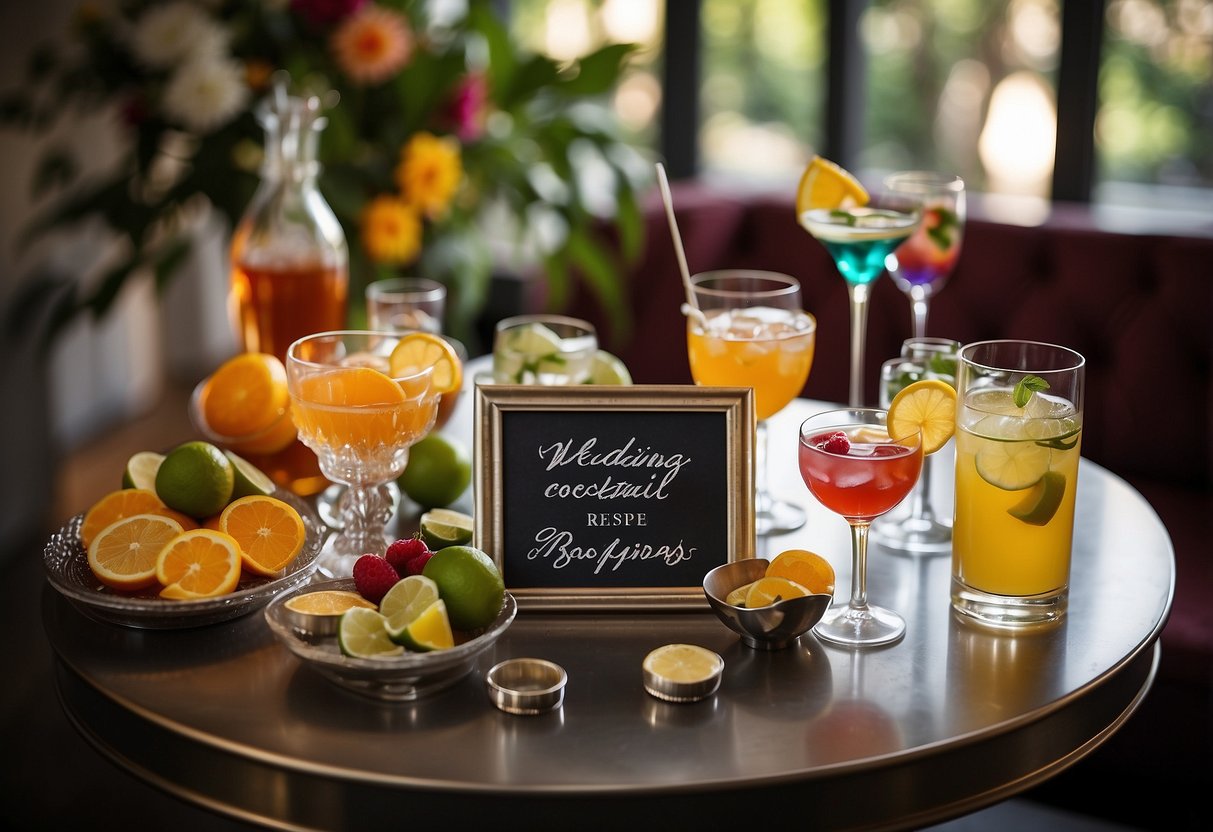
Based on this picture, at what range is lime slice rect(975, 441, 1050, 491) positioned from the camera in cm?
109

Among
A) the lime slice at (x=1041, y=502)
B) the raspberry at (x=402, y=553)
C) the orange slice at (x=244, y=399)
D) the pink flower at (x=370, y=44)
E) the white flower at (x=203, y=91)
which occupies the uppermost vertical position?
the pink flower at (x=370, y=44)

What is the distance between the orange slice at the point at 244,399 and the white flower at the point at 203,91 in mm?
1238

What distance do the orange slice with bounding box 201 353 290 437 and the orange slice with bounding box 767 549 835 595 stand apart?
1.95ft

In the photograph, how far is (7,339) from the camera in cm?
317

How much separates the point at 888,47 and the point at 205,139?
5.95ft

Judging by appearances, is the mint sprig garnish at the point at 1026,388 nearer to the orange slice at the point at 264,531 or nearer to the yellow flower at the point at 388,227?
the orange slice at the point at 264,531

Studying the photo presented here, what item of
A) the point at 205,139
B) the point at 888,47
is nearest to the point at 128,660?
the point at 205,139

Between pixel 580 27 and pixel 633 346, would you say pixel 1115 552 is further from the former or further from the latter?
Answer: pixel 580 27

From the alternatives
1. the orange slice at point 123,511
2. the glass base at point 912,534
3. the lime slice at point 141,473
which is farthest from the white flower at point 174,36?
the glass base at point 912,534

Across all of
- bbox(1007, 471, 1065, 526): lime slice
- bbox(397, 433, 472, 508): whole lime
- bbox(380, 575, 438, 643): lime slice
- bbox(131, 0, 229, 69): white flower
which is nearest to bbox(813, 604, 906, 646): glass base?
bbox(1007, 471, 1065, 526): lime slice

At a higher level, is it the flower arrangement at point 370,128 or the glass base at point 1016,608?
the flower arrangement at point 370,128

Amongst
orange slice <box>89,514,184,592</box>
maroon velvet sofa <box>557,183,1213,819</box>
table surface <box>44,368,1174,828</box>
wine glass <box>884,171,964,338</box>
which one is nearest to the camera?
table surface <box>44,368,1174,828</box>

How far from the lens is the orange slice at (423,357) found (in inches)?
53.2

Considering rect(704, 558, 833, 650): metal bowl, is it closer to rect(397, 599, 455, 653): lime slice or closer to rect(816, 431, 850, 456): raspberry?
rect(816, 431, 850, 456): raspberry
